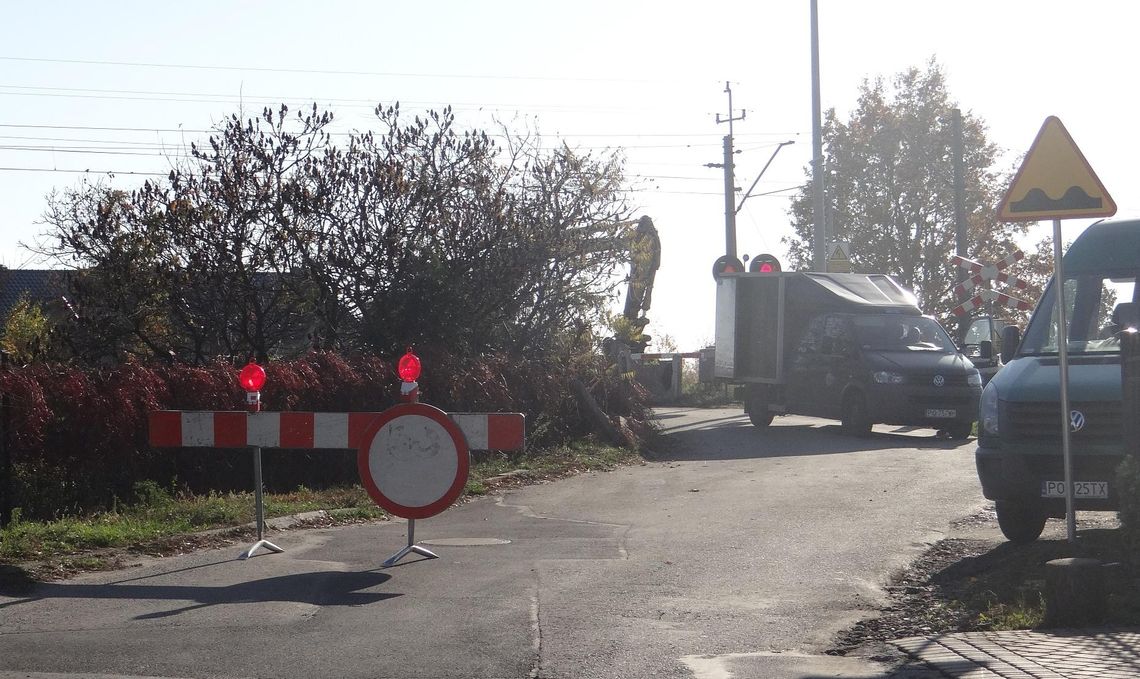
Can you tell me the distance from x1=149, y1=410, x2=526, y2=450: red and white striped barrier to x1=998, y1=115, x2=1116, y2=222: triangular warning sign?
147 inches

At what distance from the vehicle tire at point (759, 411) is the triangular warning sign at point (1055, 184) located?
1291 centimetres

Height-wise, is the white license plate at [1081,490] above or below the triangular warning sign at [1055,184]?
below

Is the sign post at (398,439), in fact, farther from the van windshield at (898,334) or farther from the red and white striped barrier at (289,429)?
the van windshield at (898,334)

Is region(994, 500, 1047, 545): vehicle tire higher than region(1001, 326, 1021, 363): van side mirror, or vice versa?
region(1001, 326, 1021, 363): van side mirror

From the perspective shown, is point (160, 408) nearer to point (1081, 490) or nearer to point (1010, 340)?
point (1010, 340)

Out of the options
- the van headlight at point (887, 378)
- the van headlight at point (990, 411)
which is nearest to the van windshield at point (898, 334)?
the van headlight at point (887, 378)

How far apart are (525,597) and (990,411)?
156 inches

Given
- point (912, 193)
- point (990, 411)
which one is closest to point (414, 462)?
point (990, 411)

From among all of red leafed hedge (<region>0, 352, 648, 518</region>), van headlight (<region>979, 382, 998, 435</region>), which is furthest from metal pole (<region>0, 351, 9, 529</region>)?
van headlight (<region>979, 382, 998, 435</region>)

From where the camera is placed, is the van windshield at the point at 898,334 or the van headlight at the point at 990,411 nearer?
the van headlight at the point at 990,411

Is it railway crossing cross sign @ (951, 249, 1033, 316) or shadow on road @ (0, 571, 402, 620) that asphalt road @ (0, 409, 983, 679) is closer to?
shadow on road @ (0, 571, 402, 620)

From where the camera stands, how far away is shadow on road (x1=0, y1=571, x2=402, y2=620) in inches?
280

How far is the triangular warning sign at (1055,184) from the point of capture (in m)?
8.49

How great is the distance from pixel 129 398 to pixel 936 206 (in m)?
42.4
